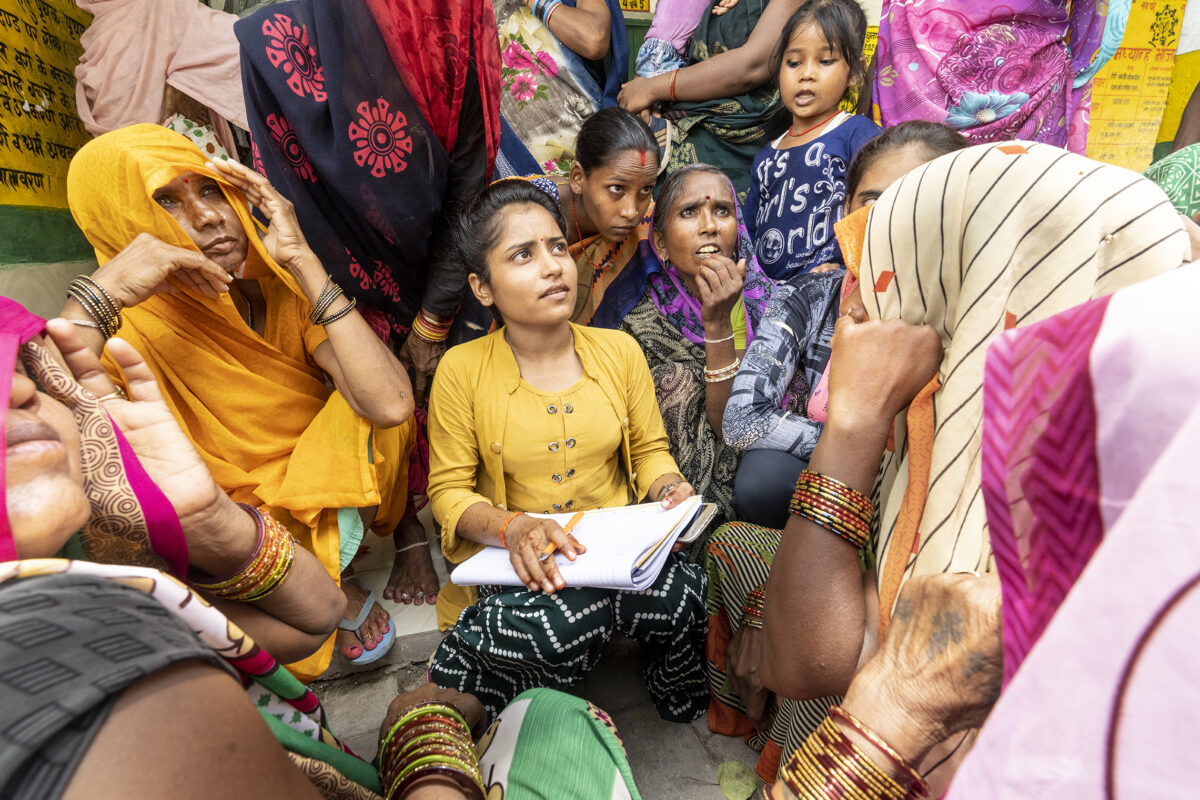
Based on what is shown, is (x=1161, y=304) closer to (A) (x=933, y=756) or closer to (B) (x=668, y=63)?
(A) (x=933, y=756)

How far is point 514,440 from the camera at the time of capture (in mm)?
1816

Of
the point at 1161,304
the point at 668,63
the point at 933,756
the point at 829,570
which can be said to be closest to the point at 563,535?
the point at 829,570

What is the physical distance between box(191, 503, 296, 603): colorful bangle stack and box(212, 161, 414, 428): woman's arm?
69 cm

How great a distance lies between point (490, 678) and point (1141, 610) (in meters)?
1.54

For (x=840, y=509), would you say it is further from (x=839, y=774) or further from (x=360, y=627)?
(x=360, y=627)

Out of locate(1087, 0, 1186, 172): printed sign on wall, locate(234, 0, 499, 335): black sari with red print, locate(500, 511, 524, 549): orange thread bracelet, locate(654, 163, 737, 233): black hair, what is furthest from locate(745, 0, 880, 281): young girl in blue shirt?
locate(1087, 0, 1186, 172): printed sign on wall

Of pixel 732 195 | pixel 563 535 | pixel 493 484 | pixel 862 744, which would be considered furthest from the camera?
pixel 732 195

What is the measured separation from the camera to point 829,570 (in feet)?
3.41

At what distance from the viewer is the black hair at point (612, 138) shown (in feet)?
7.87

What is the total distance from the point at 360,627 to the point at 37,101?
2.61 meters

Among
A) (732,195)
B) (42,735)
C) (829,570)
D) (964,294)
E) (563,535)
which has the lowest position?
(563,535)

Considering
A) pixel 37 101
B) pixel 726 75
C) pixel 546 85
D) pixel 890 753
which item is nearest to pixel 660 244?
pixel 726 75

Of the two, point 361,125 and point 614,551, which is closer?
point 614,551

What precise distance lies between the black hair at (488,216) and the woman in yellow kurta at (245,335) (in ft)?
1.35
